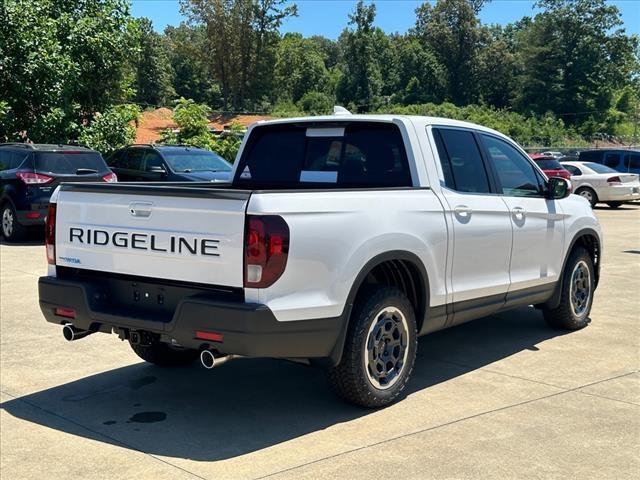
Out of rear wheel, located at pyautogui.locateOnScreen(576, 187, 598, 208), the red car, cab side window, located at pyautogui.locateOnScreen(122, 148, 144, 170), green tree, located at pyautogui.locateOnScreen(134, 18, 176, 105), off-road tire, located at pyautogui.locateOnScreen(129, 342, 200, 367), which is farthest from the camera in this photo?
green tree, located at pyautogui.locateOnScreen(134, 18, 176, 105)

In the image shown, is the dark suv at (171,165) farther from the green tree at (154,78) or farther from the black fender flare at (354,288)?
the green tree at (154,78)

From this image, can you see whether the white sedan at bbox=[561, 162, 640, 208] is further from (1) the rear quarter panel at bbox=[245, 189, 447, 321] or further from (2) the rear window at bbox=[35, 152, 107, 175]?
(1) the rear quarter panel at bbox=[245, 189, 447, 321]

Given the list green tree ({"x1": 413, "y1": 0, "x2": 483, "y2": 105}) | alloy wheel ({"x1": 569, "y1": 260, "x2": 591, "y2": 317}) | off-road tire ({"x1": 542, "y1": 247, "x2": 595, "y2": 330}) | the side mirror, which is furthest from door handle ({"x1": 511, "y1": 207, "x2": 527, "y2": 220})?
green tree ({"x1": 413, "y1": 0, "x2": 483, "y2": 105})

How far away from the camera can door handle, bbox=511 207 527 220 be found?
630 centimetres

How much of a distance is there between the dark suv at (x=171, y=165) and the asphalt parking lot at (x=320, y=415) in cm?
841

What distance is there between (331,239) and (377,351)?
92 cm

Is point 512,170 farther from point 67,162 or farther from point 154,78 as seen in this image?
point 154,78

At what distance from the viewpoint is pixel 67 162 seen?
569 inches

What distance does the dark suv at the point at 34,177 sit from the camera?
14008mm

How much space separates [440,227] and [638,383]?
192 cm

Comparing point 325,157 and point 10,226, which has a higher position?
point 325,157

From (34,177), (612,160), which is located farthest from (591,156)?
(34,177)

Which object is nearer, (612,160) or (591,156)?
(612,160)

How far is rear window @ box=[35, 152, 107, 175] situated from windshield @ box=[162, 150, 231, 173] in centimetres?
152
